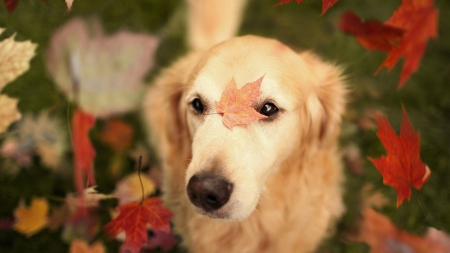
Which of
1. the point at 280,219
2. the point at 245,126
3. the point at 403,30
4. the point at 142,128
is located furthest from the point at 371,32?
the point at 142,128

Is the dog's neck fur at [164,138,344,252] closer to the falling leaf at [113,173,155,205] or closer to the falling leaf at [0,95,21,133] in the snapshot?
the falling leaf at [113,173,155,205]

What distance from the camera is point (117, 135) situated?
135 cm

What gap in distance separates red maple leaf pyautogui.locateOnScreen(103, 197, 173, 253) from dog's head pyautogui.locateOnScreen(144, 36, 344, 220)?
286 mm

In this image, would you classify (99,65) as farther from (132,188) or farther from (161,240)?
(161,240)

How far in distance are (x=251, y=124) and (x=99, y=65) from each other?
0.74 m

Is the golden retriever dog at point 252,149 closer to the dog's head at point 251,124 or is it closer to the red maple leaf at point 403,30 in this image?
the dog's head at point 251,124

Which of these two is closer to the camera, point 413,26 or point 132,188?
point 413,26

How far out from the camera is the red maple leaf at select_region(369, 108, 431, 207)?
1122 millimetres

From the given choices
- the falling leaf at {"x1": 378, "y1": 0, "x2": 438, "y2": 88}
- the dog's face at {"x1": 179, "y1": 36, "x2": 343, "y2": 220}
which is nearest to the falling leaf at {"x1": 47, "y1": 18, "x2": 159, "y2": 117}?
the dog's face at {"x1": 179, "y1": 36, "x2": 343, "y2": 220}

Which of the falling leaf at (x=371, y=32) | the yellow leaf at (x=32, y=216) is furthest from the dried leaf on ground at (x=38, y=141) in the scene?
the falling leaf at (x=371, y=32)

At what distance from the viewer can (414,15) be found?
988mm

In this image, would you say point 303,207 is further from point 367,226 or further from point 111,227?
point 111,227

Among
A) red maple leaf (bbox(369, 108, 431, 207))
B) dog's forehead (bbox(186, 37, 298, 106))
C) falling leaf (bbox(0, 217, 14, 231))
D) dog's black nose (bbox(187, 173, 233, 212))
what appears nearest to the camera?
dog's black nose (bbox(187, 173, 233, 212))

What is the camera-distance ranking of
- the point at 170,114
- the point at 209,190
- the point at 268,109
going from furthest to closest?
the point at 170,114
the point at 268,109
the point at 209,190
